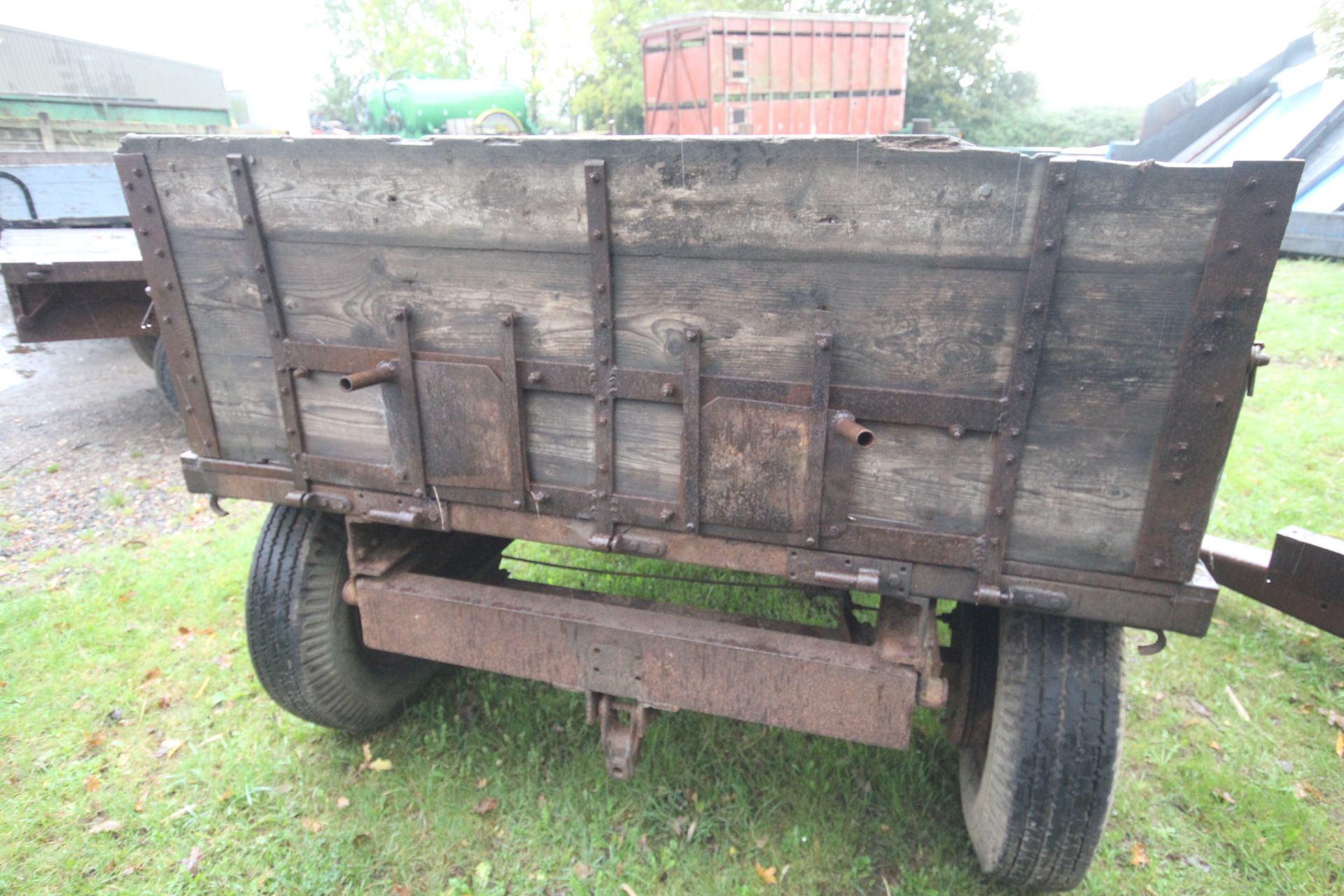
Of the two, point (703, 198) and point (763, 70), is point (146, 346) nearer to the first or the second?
point (703, 198)

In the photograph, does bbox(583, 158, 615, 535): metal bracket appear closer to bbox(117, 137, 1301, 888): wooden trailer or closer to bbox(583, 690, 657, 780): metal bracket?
bbox(117, 137, 1301, 888): wooden trailer

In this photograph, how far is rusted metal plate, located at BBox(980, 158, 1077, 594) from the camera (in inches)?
61.2

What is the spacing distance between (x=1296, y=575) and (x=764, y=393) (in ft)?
9.21

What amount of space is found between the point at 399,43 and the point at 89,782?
23253mm

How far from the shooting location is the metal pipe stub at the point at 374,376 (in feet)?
6.48

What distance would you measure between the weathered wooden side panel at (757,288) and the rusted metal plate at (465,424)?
0.05ft

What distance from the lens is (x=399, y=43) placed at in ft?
71.7

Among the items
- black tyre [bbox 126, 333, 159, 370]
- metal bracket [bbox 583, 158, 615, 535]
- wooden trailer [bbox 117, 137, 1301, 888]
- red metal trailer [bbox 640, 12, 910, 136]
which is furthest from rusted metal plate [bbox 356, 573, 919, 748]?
red metal trailer [bbox 640, 12, 910, 136]

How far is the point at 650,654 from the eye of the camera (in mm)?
2195

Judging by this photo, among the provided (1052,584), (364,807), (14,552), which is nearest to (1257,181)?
(1052,584)

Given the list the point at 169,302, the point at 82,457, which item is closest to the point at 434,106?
the point at 82,457

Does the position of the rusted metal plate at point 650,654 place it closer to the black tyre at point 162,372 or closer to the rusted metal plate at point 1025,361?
the rusted metal plate at point 1025,361

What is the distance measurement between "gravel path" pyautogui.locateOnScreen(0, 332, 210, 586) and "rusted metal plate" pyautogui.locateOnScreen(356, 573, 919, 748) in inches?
121

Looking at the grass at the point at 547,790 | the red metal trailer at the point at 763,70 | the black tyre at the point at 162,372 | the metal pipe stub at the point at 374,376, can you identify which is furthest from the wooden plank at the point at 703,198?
the red metal trailer at the point at 763,70
